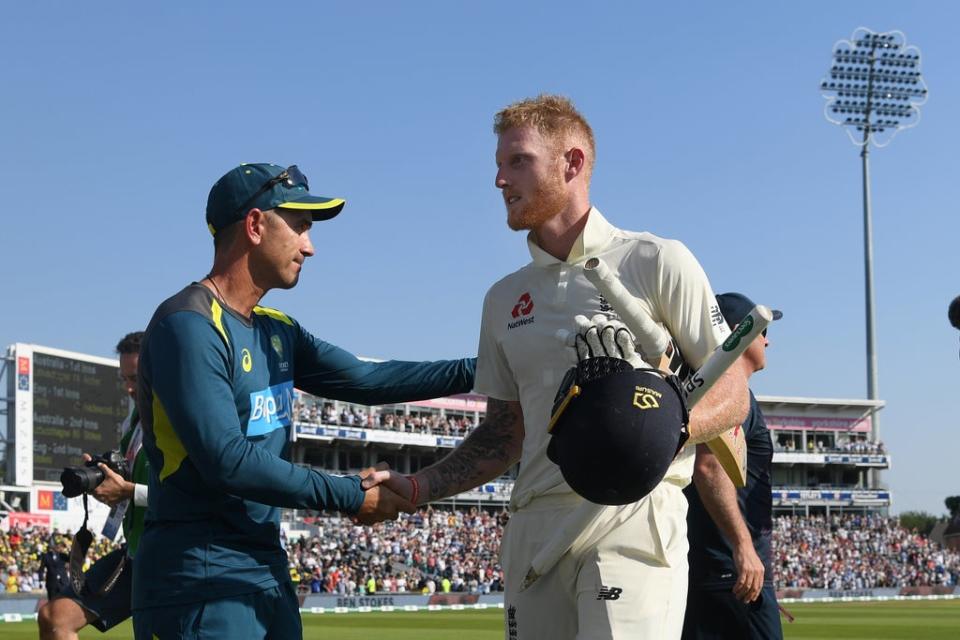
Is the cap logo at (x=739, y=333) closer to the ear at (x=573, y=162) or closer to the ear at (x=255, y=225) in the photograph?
the ear at (x=573, y=162)

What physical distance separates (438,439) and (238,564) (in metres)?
67.3

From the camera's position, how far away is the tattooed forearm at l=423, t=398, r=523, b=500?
5.10m

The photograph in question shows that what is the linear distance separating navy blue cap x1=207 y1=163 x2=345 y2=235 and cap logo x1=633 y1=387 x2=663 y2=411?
1915 mm

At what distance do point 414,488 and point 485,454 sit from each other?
328 mm

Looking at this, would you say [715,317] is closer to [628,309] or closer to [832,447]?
[628,309]

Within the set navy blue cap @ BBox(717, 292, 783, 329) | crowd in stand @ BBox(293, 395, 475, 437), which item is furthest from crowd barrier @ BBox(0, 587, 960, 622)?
navy blue cap @ BBox(717, 292, 783, 329)

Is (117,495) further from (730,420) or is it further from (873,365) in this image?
(873,365)

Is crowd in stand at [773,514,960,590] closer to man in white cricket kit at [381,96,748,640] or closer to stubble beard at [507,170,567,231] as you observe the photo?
man in white cricket kit at [381,96,748,640]

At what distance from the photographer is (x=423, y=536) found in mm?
55062

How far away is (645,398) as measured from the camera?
3707 mm

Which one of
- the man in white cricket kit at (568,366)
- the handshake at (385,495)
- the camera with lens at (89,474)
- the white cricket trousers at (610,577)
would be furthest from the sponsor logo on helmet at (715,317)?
the camera with lens at (89,474)

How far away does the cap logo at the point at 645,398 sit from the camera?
12.1ft

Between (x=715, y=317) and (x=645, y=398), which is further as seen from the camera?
(x=715, y=317)

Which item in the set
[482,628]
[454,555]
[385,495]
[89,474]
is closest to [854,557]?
[454,555]
